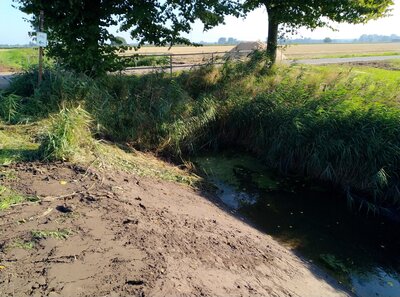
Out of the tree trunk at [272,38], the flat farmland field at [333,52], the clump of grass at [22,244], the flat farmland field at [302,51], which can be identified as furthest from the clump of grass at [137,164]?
the flat farmland field at [333,52]

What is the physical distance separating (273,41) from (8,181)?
37.0 feet

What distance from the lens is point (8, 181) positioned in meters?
5.46

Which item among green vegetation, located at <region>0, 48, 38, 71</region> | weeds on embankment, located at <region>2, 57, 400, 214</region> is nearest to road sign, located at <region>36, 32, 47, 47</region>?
weeds on embankment, located at <region>2, 57, 400, 214</region>

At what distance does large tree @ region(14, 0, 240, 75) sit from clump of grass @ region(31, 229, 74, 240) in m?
8.00

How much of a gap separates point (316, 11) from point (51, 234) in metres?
11.6

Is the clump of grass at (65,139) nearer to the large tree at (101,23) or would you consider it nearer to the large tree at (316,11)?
the large tree at (101,23)

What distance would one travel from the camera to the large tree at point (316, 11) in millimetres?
11789

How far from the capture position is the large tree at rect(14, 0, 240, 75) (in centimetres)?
1087

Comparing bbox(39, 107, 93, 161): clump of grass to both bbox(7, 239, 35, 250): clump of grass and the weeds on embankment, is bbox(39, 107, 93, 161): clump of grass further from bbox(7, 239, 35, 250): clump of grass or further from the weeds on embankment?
bbox(7, 239, 35, 250): clump of grass

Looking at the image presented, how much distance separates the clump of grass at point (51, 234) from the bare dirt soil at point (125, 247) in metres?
0.01

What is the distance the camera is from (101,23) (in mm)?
11516

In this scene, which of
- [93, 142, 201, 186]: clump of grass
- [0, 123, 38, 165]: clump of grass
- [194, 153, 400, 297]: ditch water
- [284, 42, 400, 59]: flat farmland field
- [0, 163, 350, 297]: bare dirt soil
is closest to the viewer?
[0, 163, 350, 297]: bare dirt soil

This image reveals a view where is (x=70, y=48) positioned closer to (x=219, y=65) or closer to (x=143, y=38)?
(x=143, y=38)

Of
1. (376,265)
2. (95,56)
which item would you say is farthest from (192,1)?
(376,265)
